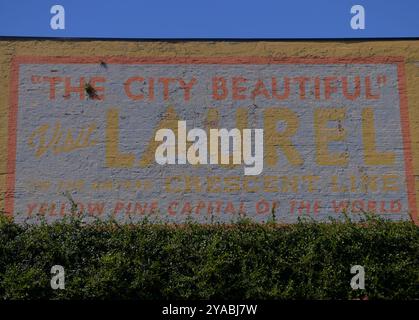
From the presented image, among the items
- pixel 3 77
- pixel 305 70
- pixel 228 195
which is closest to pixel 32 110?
pixel 3 77

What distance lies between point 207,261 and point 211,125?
152 inches

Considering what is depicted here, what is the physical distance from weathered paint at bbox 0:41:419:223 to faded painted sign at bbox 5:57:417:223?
0.07ft

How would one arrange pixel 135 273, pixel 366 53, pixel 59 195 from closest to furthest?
pixel 135 273
pixel 59 195
pixel 366 53

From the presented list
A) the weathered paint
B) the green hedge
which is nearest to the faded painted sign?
the weathered paint

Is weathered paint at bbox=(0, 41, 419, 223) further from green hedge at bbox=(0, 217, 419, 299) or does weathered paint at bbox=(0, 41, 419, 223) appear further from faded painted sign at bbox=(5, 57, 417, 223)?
green hedge at bbox=(0, 217, 419, 299)

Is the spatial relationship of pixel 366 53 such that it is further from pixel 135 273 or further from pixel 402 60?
pixel 135 273

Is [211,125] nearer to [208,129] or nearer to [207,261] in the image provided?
[208,129]

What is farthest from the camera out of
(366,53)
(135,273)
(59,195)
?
(366,53)

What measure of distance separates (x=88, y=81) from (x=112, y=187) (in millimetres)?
2469

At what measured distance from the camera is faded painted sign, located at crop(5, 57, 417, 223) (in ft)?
52.3

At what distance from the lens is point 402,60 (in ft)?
55.6

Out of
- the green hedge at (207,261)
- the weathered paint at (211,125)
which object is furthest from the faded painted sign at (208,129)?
the green hedge at (207,261)

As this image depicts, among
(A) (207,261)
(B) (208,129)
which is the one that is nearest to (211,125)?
(B) (208,129)

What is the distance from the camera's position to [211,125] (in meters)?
16.4
